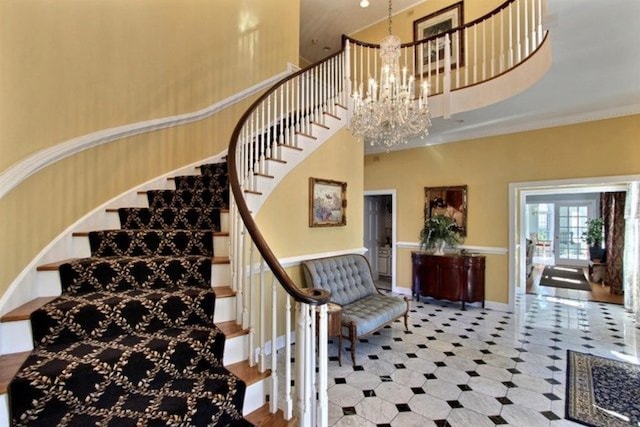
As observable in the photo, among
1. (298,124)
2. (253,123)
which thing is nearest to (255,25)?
(298,124)

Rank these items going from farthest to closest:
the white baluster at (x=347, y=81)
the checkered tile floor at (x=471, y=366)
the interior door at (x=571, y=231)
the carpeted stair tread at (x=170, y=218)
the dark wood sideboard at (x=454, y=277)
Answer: the interior door at (x=571, y=231), the dark wood sideboard at (x=454, y=277), the white baluster at (x=347, y=81), the carpeted stair tread at (x=170, y=218), the checkered tile floor at (x=471, y=366)

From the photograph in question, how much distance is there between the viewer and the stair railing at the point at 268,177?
5.45 ft

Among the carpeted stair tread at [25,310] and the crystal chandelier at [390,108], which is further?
the crystal chandelier at [390,108]

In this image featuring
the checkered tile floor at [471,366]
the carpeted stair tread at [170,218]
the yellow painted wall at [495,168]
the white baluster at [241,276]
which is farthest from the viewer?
the yellow painted wall at [495,168]

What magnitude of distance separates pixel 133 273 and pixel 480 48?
20.2ft

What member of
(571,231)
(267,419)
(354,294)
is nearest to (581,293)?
(571,231)

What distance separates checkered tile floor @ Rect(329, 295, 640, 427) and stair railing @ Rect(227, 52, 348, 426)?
657mm

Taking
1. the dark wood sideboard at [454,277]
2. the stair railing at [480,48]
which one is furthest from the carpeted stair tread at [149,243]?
the dark wood sideboard at [454,277]

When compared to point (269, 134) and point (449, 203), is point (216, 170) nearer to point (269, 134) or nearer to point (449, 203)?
point (269, 134)

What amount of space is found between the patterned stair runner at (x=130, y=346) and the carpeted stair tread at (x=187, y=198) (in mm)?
581

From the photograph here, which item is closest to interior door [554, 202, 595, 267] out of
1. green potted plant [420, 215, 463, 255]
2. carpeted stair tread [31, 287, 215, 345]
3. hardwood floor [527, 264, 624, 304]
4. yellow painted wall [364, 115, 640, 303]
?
hardwood floor [527, 264, 624, 304]

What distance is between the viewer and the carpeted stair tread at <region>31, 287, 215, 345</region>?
1688 millimetres

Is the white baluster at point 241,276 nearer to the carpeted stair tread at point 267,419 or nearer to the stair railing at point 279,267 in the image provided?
the stair railing at point 279,267

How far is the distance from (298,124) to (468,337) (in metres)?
3.58
